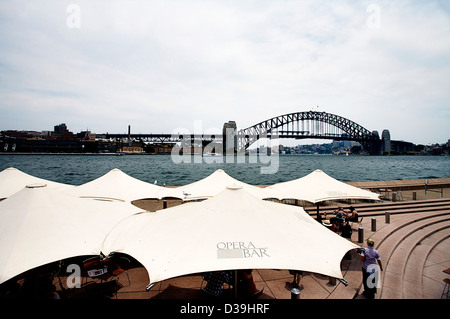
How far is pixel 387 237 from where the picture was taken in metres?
8.38

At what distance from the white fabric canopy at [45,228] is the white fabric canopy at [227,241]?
48 centimetres

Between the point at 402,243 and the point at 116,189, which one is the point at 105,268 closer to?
the point at 116,189

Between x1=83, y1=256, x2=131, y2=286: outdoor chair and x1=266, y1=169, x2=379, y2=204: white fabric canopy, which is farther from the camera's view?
x1=266, y1=169, x2=379, y2=204: white fabric canopy

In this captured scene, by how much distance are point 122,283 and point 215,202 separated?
3109 mm

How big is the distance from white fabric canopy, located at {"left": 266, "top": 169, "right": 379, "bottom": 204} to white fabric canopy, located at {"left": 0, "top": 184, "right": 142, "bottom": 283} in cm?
631

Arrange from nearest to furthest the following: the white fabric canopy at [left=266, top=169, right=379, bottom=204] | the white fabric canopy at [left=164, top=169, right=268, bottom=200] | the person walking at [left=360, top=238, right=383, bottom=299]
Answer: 1. the person walking at [left=360, top=238, right=383, bottom=299]
2. the white fabric canopy at [left=266, top=169, right=379, bottom=204]
3. the white fabric canopy at [left=164, top=169, right=268, bottom=200]

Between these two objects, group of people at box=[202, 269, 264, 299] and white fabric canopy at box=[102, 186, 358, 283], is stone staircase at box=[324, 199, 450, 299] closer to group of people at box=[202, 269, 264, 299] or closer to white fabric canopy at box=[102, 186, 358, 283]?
group of people at box=[202, 269, 264, 299]

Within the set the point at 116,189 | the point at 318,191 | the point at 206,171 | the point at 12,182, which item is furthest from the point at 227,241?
the point at 206,171

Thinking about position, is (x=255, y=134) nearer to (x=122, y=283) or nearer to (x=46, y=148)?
(x=46, y=148)

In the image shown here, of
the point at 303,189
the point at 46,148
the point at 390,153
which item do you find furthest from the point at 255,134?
the point at 303,189

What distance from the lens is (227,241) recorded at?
371 centimetres

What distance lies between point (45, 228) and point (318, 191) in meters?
8.54

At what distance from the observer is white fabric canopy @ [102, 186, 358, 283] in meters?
3.36

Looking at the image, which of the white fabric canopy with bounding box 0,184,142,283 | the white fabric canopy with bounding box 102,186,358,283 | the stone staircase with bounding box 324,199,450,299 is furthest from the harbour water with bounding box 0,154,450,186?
the white fabric canopy with bounding box 102,186,358,283
